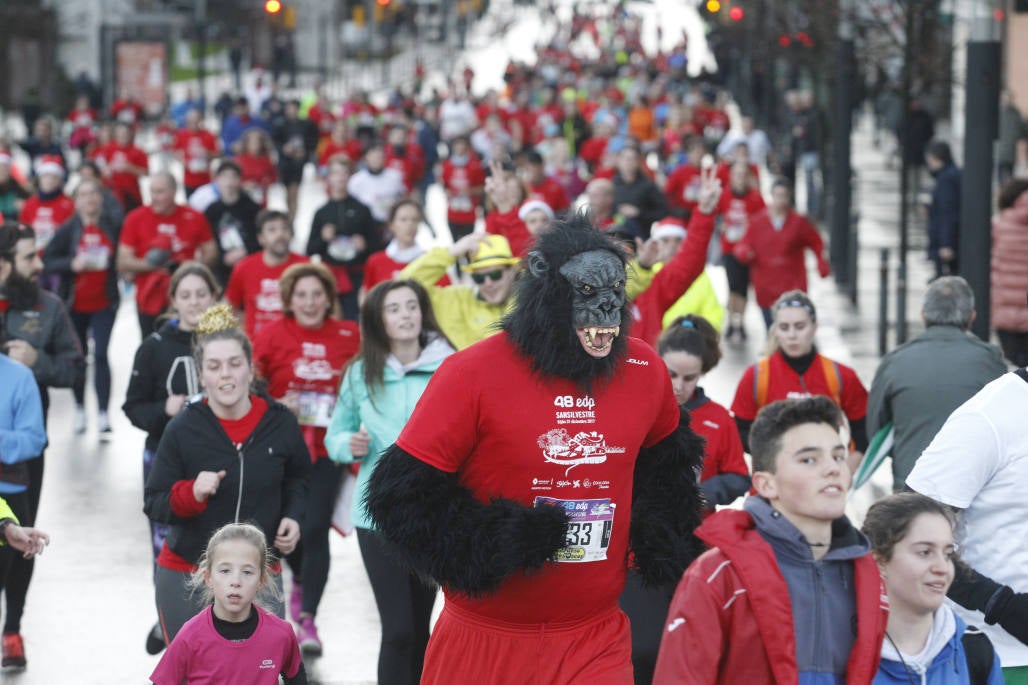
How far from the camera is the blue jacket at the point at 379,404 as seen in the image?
24.3 ft

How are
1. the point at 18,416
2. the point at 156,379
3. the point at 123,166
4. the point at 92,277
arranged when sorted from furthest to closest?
1. the point at 123,166
2. the point at 92,277
3. the point at 156,379
4. the point at 18,416

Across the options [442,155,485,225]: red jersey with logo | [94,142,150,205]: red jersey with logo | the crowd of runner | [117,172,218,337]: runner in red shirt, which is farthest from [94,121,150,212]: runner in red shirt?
[117,172,218,337]: runner in red shirt

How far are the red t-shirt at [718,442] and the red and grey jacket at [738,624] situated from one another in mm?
2651

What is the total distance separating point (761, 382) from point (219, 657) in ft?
10.9

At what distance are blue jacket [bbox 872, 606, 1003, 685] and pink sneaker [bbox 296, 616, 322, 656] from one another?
4.22 m

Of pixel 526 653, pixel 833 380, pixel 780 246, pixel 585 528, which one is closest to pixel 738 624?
pixel 585 528

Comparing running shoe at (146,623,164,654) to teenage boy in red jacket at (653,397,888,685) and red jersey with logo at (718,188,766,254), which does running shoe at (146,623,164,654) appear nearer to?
teenage boy in red jacket at (653,397,888,685)

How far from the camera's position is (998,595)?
5.36 metres

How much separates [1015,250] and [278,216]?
5.10 meters

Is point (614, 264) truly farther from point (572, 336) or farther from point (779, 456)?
point (779, 456)

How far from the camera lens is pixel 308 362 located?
9.23 meters

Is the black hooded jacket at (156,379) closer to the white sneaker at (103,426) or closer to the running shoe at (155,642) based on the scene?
the running shoe at (155,642)

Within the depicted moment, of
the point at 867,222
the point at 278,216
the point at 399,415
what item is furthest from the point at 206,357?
the point at 867,222

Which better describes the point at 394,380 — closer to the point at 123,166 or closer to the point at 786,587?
the point at 786,587
